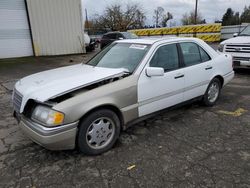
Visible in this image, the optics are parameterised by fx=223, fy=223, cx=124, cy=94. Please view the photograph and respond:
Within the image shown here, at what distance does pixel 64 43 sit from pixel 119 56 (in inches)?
500

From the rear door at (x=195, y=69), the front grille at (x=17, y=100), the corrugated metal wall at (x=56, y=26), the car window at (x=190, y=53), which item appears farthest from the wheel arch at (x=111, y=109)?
the corrugated metal wall at (x=56, y=26)

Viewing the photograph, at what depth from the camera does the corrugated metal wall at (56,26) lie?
14.3 meters

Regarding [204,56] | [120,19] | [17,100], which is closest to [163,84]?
[204,56]

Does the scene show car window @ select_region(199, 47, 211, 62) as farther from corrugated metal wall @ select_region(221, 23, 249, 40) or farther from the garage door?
corrugated metal wall @ select_region(221, 23, 249, 40)

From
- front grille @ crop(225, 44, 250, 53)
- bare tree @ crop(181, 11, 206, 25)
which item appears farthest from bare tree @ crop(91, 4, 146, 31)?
front grille @ crop(225, 44, 250, 53)

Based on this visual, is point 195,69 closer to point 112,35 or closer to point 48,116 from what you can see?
point 48,116

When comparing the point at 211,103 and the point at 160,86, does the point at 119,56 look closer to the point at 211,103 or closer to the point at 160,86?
the point at 160,86

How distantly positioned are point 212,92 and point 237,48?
3.85 metres

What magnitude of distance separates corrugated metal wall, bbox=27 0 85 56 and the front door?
12645 mm

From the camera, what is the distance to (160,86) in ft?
12.0

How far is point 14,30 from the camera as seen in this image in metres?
13.8

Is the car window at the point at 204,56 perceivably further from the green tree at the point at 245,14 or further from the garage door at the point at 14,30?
the green tree at the point at 245,14

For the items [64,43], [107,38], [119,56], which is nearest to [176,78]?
[119,56]

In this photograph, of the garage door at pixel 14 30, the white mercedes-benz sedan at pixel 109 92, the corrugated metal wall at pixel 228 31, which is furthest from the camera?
the corrugated metal wall at pixel 228 31
